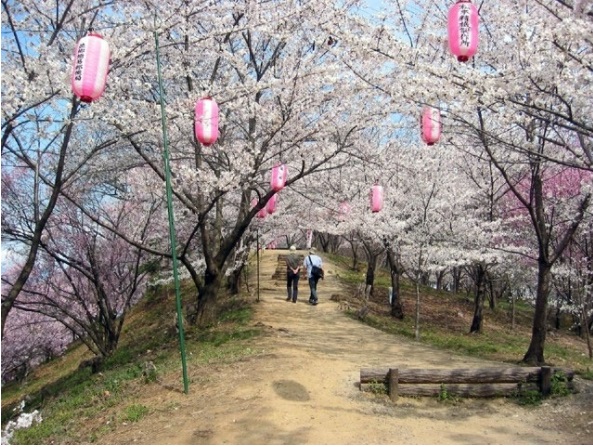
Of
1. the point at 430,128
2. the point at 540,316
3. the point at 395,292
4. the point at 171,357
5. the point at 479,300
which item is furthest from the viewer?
the point at 395,292

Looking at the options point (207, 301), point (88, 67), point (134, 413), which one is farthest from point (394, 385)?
point (207, 301)

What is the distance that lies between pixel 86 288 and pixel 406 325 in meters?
10.5

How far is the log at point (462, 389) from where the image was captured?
7473 mm

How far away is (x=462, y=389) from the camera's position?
748 cm

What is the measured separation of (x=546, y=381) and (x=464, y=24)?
17.1ft

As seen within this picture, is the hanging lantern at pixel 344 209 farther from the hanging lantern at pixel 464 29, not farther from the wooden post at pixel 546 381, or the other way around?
the hanging lantern at pixel 464 29

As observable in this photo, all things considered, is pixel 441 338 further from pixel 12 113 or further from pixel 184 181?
pixel 12 113

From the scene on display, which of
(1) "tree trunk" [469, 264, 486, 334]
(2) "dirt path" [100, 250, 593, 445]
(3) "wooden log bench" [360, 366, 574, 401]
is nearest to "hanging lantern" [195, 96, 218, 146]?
(2) "dirt path" [100, 250, 593, 445]

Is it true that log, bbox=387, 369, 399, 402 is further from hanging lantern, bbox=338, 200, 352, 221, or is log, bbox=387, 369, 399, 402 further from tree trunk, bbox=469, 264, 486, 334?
hanging lantern, bbox=338, 200, 352, 221

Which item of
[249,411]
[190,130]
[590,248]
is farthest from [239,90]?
[590,248]

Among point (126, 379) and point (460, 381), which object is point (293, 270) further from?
point (460, 381)

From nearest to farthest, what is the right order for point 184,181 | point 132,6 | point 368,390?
point 368,390, point 132,6, point 184,181

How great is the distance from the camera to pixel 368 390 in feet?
24.8

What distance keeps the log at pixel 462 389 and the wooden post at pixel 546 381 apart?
21 cm
